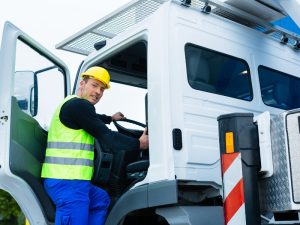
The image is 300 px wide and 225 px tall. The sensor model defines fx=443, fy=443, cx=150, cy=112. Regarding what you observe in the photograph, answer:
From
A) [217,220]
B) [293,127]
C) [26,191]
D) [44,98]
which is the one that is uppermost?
[44,98]

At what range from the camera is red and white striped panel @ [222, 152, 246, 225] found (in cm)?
220

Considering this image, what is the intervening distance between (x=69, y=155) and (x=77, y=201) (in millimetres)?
348

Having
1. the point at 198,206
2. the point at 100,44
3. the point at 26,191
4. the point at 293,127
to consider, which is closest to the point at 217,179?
the point at 198,206

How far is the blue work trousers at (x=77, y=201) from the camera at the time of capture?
304 centimetres

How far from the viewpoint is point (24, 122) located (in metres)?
3.30

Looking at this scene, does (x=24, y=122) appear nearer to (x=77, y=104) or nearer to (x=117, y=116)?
(x=77, y=104)

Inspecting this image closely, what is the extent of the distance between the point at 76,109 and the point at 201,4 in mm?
1226

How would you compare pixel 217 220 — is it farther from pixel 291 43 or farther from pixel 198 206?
pixel 291 43

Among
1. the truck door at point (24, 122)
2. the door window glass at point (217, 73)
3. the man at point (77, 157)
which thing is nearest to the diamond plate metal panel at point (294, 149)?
the door window glass at point (217, 73)

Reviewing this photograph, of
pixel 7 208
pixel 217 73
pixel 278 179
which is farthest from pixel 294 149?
pixel 7 208

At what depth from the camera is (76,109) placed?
317cm

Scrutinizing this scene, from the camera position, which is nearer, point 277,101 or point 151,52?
point 151,52

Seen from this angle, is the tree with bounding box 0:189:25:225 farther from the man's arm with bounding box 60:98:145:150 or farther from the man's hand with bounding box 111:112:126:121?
the man's arm with bounding box 60:98:145:150

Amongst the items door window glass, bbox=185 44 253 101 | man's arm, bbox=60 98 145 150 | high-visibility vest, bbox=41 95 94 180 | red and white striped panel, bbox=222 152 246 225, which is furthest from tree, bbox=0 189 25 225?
red and white striped panel, bbox=222 152 246 225
